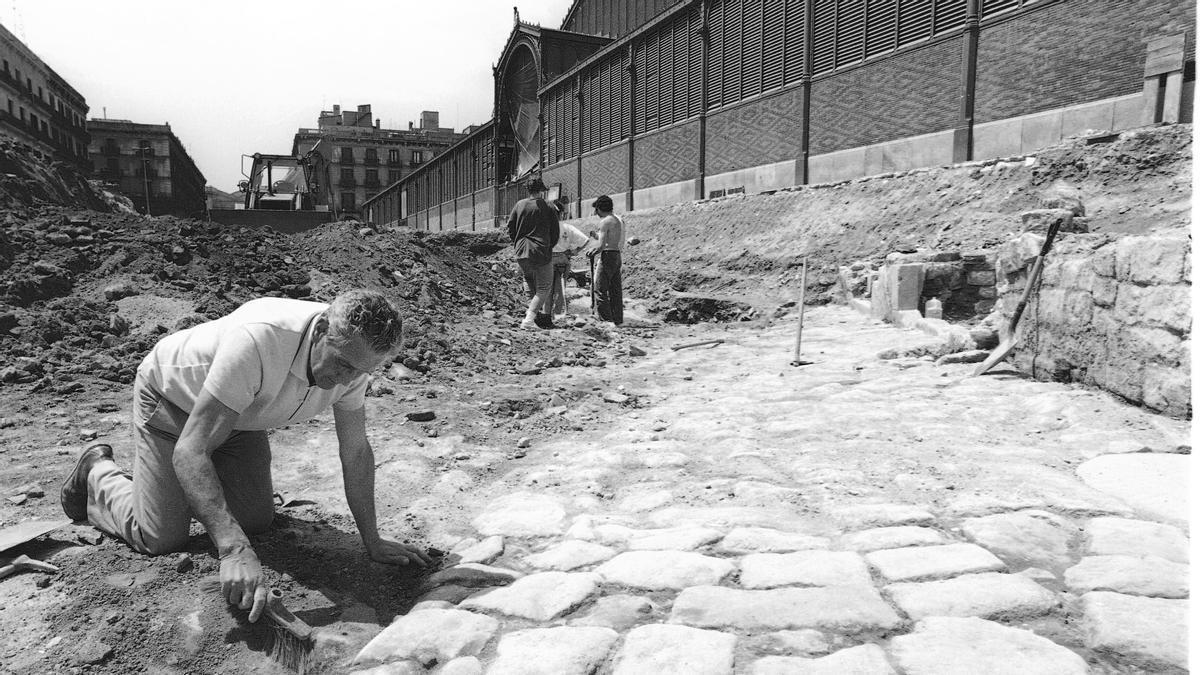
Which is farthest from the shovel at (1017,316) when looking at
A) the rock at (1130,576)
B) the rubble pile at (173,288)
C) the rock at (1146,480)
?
the rubble pile at (173,288)

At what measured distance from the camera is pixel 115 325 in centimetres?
641

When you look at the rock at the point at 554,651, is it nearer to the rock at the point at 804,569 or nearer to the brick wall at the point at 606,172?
the rock at the point at 804,569

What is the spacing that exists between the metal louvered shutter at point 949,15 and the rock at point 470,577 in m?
15.4

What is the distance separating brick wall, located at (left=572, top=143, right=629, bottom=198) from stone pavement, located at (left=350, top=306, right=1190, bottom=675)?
22.8 m

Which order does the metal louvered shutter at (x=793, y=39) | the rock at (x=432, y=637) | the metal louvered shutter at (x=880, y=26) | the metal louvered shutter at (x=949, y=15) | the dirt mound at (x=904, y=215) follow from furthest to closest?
the metal louvered shutter at (x=793, y=39) → the metal louvered shutter at (x=880, y=26) → the metal louvered shutter at (x=949, y=15) → the dirt mound at (x=904, y=215) → the rock at (x=432, y=637)

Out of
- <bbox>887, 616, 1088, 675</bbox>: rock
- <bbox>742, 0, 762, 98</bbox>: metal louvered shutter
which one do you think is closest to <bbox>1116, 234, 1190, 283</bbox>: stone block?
<bbox>887, 616, 1088, 675</bbox>: rock

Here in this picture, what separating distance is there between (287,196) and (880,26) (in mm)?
15981

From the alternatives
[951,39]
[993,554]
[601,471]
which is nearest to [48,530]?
[601,471]

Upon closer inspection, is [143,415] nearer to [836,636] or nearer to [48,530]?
[48,530]

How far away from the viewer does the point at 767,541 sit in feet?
8.85

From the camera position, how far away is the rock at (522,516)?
3080 mm

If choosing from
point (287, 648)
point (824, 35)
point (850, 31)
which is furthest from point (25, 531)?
point (824, 35)

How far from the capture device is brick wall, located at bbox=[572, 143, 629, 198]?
26531mm

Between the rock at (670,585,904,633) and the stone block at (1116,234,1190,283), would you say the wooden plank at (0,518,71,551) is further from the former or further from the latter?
the stone block at (1116,234,1190,283)
